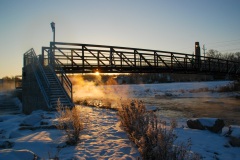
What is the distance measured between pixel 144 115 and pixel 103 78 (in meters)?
116

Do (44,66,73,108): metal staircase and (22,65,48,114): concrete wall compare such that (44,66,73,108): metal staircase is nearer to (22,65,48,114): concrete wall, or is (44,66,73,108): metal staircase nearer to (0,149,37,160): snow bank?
(22,65,48,114): concrete wall

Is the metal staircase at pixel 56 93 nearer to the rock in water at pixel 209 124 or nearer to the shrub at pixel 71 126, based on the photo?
the shrub at pixel 71 126

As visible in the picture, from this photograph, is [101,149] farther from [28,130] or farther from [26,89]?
[26,89]

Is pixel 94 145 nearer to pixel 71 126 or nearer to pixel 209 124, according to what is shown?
pixel 71 126

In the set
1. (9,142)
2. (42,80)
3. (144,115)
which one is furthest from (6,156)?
(42,80)

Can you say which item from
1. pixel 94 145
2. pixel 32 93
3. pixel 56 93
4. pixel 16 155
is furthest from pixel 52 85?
pixel 16 155

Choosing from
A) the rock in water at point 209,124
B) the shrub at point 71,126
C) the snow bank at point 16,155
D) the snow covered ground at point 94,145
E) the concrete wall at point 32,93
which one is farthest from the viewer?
the concrete wall at point 32,93

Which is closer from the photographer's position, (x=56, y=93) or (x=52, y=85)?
(x=56, y=93)

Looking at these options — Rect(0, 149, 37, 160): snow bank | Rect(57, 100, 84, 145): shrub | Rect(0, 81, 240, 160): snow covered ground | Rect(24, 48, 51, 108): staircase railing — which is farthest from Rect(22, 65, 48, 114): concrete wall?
Rect(0, 149, 37, 160): snow bank

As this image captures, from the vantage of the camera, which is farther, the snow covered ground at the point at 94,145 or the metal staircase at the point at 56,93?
the metal staircase at the point at 56,93

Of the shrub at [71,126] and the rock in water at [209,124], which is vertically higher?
the shrub at [71,126]

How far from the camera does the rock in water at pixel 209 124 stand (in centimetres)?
800

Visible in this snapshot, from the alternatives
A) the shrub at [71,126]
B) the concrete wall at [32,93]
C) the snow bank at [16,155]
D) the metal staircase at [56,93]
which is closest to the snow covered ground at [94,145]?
the snow bank at [16,155]

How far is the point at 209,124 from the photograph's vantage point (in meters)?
8.17
